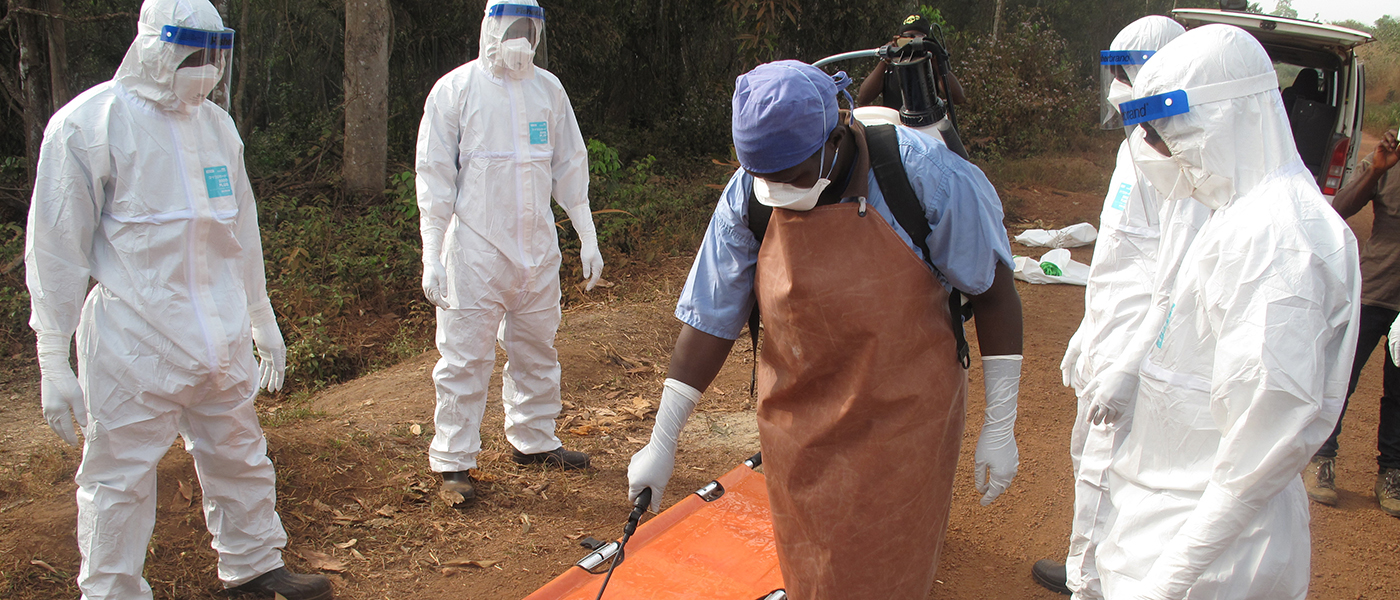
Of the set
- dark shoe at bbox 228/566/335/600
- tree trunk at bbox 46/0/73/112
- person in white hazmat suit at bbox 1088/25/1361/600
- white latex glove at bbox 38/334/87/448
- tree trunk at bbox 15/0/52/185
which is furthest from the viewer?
tree trunk at bbox 15/0/52/185

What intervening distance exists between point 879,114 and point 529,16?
2075 millimetres

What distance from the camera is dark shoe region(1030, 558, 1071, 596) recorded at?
3.19 m

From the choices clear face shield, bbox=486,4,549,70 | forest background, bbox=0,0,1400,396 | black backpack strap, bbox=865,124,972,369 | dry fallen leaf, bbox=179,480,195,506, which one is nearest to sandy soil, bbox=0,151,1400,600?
dry fallen leaf, bbox=179,480,195,506

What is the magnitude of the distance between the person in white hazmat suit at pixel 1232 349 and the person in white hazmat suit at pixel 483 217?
101 inches

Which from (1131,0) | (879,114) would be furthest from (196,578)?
(1131,0)

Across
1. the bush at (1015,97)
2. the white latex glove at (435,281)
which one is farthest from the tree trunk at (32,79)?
the bush at (1015,97)

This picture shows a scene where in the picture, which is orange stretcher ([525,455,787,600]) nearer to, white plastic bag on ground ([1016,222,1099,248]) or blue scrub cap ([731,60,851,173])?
blue scrub cap ([731,60,851,173])

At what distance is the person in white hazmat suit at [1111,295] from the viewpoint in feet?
8.88

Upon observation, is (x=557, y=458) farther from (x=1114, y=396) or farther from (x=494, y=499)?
(x=1114, y=396)

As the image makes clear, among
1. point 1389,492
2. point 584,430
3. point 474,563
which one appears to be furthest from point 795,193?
point 1389,492

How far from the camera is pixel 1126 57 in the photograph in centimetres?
301

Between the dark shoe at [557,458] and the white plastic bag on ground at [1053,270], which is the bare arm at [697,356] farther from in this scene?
the white plastic bag on ground at [1053,270]

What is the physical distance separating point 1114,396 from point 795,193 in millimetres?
1090

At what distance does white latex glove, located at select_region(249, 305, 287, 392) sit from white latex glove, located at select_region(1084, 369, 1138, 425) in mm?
2780
